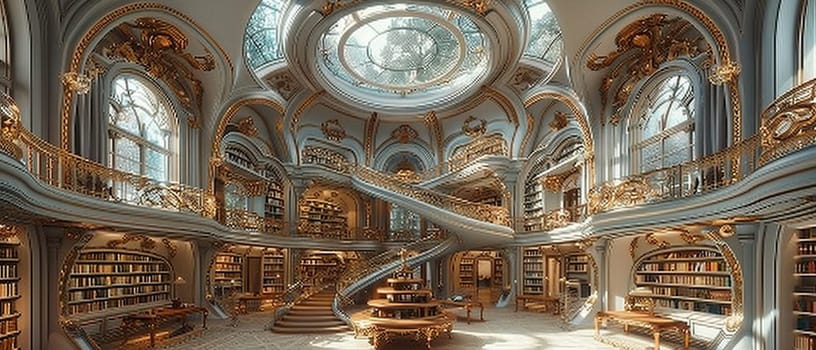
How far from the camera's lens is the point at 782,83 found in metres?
7.27

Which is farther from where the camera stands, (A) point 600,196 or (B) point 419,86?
(B) point 419,86

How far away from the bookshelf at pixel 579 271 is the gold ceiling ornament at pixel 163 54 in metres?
11.8

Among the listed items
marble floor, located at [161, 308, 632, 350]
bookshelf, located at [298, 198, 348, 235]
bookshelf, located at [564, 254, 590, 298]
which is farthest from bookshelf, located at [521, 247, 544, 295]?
bookshelf, located at [298, 198, 348, 235]

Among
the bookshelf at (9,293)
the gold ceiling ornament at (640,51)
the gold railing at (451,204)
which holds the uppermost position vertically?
the gold ceiling ornament at (640,51)

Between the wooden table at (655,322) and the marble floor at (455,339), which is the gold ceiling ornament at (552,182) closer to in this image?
the marble floor at (455,339)

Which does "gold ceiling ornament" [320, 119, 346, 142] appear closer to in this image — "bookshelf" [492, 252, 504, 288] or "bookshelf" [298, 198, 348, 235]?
"bookshelf" [298, 198, 348, 235]

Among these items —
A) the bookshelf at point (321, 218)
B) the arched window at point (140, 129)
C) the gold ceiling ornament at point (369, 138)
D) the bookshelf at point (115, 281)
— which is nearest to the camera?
the bookshelf at point (115, 281)

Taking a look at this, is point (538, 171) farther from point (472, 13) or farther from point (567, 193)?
point (472, 13)

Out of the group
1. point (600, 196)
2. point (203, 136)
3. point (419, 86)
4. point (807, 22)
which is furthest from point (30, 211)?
point (419, 86)

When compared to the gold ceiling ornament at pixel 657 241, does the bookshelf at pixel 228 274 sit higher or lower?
lower

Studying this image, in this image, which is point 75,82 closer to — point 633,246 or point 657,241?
point 657,241

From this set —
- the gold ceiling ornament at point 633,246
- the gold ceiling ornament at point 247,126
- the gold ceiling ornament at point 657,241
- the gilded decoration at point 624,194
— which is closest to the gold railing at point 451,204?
the gold ceiling ornament at point 247,126

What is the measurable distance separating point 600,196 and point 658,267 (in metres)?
2.26

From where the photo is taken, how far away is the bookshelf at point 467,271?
2114 cm
